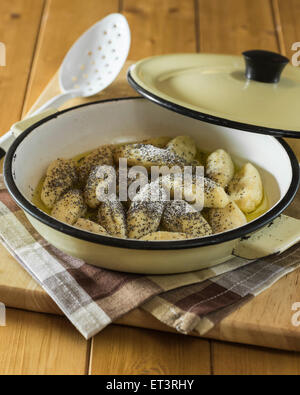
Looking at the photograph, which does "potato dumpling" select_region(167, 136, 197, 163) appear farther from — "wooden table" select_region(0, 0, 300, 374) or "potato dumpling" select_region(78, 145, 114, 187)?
"wooden table" select_region(0, 0, 300, 374)

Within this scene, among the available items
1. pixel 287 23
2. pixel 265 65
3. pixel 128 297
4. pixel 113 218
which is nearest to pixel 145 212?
pixel 113 218

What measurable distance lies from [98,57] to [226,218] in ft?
2.21

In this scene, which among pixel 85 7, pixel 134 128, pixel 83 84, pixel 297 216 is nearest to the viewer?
pixel 297 216

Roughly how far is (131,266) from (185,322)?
0.12 m

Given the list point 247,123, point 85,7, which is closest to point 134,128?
point 247,123

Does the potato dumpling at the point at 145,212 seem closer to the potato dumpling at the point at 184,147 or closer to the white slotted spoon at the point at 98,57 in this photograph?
the potato dumpling at the point at 184,147

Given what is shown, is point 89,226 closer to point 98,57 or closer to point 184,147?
point 184,147

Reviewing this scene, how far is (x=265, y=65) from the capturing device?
979 millimetres

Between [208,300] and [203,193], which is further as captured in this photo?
[203,193]

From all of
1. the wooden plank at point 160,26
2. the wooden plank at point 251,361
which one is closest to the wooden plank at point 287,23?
the wooden plank at point 160,26

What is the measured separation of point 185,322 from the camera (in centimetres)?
72

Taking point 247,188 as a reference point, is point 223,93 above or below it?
above

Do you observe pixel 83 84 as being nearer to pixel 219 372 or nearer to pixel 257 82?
pixel 257 82

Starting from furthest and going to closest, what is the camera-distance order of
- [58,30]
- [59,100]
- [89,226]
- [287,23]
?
[287,23], [58,30], [59,100], [89,226]
